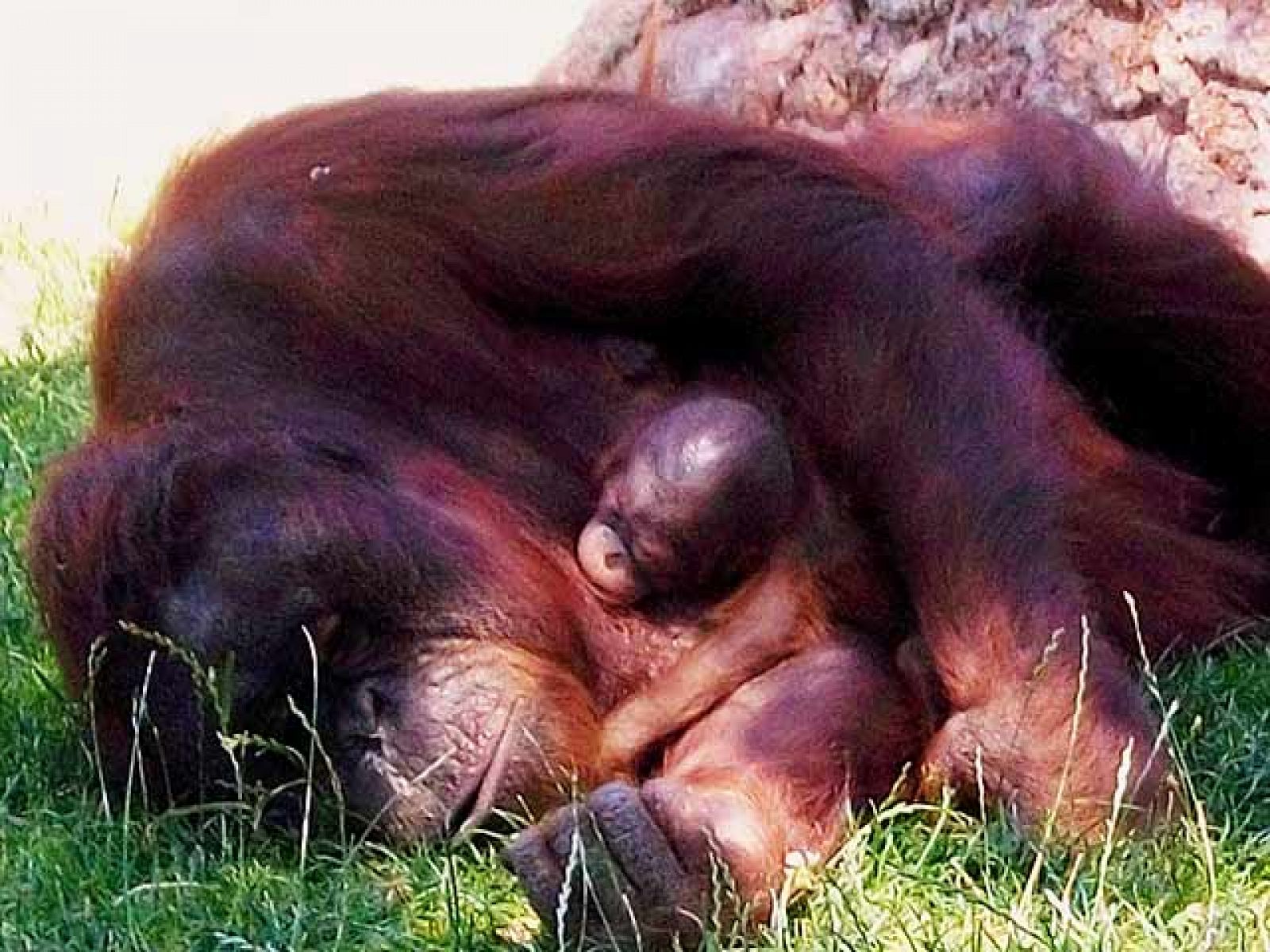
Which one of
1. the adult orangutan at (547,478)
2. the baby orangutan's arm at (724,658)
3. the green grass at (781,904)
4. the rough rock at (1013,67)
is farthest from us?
the rough rock at (1013,67)

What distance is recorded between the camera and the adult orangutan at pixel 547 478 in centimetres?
284

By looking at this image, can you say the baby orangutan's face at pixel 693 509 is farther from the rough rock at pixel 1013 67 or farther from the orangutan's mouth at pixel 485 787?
the rough rock at pixel 1013 67

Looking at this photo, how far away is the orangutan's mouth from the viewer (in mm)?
2836

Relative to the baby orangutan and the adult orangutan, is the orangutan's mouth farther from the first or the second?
the baby orangutan

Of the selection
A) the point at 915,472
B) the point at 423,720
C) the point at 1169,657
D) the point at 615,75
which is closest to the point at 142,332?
the point at 423,720

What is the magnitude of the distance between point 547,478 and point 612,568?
0.50 feet

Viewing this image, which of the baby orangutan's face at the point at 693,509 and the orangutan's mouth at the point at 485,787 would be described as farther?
the baby orangutan's face at the point at 693,509

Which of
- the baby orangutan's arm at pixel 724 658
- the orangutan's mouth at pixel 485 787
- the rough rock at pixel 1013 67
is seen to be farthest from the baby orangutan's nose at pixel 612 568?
the rough rock at pixel 1013 67

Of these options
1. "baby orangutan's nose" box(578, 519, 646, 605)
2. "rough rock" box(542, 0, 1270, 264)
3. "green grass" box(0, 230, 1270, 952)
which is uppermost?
"rough rock" box(542, 0, 1270, 264)

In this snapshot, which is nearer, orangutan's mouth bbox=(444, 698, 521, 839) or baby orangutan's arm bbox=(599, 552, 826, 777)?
orangutan's mouth bbox=(444, 698, 521, 839)

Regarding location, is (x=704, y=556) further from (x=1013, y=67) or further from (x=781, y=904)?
(x=1013, y=67)

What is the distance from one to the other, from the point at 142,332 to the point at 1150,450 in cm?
155

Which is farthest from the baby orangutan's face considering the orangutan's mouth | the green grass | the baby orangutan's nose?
the green grass

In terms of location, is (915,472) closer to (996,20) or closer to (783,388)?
(783,388)
